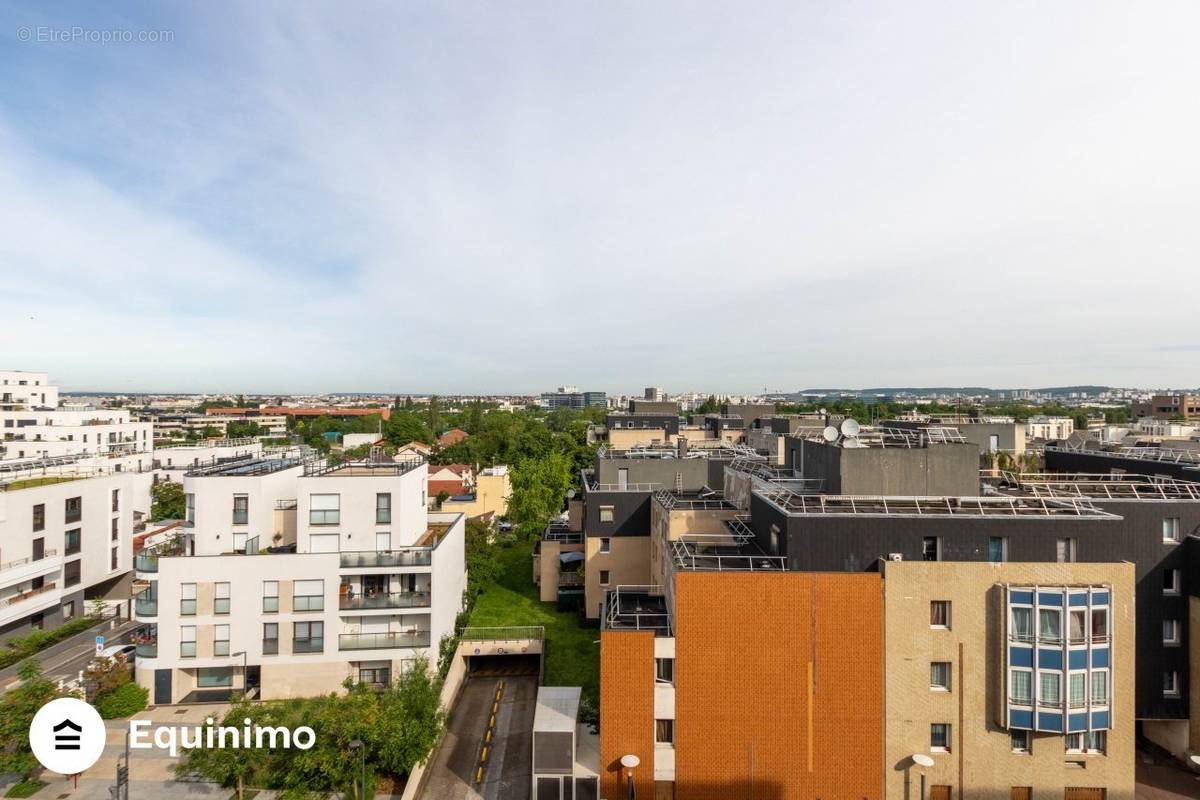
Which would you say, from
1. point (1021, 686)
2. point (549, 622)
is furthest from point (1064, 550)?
point (549, 622)

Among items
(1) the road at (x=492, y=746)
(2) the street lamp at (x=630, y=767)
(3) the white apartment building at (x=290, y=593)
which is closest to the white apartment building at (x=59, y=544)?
(3) the white apartment building at (x=290, y=593)

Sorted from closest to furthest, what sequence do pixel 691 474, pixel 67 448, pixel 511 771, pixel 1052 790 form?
pixel 1052 790 → pixel 511 771 → pixel 691 474 → pixel 67 448

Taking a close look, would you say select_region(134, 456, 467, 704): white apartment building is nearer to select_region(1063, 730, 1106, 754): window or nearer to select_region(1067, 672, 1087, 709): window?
select_region(1067, 672, 1087, 709): window

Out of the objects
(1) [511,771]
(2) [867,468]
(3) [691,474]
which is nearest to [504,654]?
(1) [511,771]

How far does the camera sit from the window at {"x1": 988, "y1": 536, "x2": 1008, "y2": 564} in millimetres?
20891

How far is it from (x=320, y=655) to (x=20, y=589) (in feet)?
80.8

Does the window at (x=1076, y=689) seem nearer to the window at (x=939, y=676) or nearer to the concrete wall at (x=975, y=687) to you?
the concrete wall at (x=975, y=687)

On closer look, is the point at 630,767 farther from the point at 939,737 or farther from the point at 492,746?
the point at 939,737

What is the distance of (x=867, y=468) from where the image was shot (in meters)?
25.2

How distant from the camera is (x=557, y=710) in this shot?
77.5 feet

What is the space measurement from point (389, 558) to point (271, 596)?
5.81 metres

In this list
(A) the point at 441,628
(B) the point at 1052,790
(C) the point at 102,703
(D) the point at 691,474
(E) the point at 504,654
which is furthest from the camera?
(D) the point at 691,474

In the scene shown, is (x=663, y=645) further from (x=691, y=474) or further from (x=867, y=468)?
(x=691, y=474)

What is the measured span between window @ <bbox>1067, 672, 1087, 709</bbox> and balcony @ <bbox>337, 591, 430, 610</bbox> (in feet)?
87.2
